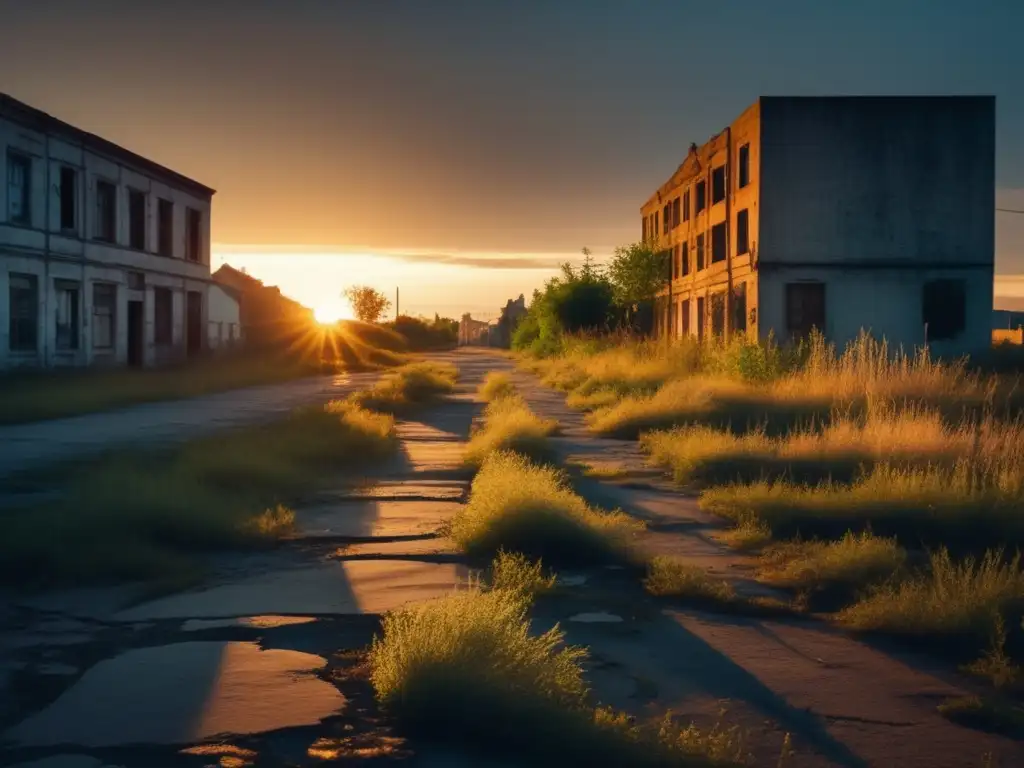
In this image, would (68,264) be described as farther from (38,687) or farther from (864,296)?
(38,687)

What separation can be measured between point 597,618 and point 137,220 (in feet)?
108

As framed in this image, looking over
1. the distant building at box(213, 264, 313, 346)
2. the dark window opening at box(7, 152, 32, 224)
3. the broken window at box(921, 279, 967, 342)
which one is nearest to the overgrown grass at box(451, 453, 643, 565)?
the dark window opening at box(7, 152, 32, 224)

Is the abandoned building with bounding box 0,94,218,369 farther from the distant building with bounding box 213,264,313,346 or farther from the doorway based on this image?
the distant building with bounding box 213,264,313,346

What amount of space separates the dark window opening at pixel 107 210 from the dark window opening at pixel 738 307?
858 inches

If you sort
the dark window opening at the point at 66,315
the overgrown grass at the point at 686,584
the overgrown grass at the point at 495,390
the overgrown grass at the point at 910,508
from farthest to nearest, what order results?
the dark window opening at the point at 66,315 < the overgrown grass at the point at 495,390 < the overgrown grass at the point at 910,508 < the overgrown grass at the point at 686,584

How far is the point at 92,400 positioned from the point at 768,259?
69.3 ft

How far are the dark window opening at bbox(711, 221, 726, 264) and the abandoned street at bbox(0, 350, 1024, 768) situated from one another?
3158 centimetres

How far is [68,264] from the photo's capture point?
28.8 meters

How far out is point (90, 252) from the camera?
98.7 feet

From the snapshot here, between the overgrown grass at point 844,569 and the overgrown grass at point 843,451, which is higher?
the overgrown grass at point 843,451

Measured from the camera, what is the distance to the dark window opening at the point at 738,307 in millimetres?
34000

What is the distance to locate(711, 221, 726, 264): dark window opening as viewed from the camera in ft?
124

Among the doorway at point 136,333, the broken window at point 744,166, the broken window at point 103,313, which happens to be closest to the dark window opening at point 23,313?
the broken window at point 103,313

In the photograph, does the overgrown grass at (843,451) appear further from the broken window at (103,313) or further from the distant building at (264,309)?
the distant building at (264,309)
